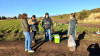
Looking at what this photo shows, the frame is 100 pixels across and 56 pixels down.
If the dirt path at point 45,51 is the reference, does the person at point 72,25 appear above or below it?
above

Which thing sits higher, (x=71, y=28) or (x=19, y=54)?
(x=71, y=28)

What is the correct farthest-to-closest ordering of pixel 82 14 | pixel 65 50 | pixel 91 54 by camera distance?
pixel 82 14, pixel 65 50, pixel 91 54

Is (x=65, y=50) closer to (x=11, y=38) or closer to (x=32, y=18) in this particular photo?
(x=32, y=18)

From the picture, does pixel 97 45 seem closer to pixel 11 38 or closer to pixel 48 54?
pixel 48 54

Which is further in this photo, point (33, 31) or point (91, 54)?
point (33, 31)

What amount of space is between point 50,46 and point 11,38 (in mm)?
3404

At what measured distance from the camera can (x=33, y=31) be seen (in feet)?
21.2

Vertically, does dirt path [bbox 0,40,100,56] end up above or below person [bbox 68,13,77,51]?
below

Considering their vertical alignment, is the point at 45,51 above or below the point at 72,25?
below

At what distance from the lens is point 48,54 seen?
4.98 meters

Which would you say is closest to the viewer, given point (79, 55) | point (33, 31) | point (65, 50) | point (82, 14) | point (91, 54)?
point (79, 55)

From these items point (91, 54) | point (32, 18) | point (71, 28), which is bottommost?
point (91, 54)

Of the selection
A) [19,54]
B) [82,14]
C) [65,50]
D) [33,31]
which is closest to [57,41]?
[65,50]

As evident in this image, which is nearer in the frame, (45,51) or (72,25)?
(72,25)
